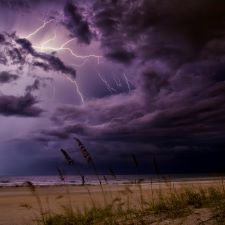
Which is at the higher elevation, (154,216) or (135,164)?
(135,164)

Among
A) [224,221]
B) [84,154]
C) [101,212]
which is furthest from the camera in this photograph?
[101,212]

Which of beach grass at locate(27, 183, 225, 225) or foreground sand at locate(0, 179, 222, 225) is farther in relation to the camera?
foreground sand at locate(0, 179, 222, 225)

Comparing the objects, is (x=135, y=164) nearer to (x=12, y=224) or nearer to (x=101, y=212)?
(x=101, y=212)

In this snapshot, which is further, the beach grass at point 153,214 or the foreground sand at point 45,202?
the foreground sand at point 45,202

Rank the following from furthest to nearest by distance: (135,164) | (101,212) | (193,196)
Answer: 1. (193,196)
2. (101,212)
3. (135,164)

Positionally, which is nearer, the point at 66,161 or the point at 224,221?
the point at 224,221

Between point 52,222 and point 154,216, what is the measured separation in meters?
1.84

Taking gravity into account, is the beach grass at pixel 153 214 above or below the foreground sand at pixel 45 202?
below

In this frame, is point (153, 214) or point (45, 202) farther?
point (45, 202)

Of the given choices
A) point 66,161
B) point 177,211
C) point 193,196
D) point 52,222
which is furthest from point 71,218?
point 193,196

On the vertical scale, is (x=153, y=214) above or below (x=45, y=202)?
below

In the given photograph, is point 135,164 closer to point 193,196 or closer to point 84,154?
point 84,154

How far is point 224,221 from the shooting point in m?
→ 5.17

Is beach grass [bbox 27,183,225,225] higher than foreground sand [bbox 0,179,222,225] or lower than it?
lower
